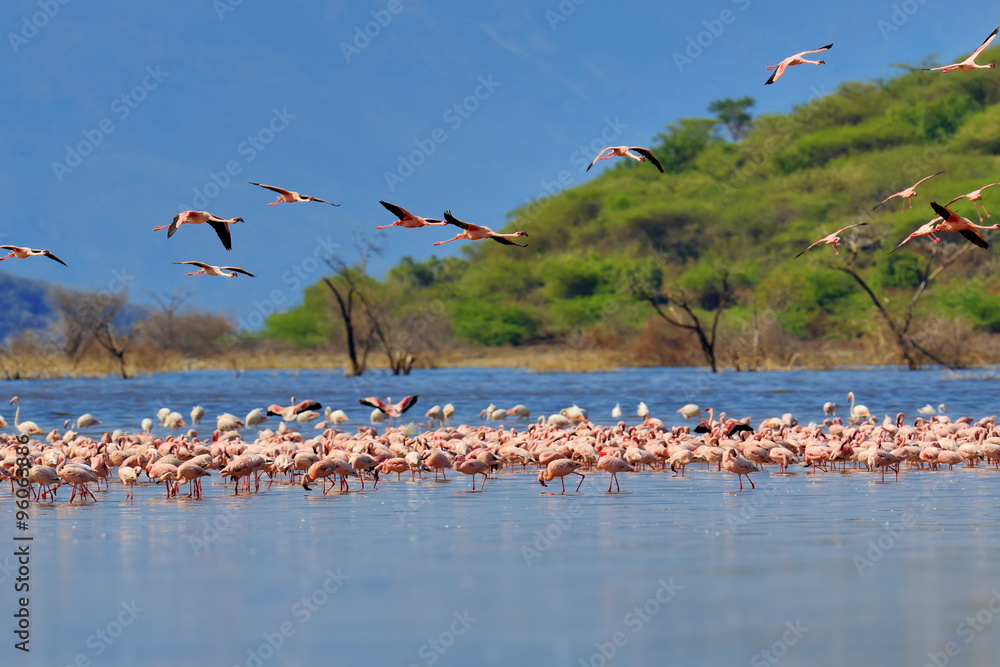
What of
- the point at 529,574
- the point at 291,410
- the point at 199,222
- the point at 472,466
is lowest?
the point at 529,574

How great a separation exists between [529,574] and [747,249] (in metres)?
73.3

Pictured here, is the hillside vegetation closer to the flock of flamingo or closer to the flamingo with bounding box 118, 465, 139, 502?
the flock of flamingo

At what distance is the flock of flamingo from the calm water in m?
0.28

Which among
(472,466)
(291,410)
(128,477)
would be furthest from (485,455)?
(291,410)

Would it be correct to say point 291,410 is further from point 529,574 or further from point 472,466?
point 529,574

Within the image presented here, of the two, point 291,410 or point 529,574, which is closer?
point 529,574

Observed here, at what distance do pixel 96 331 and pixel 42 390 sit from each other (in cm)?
840

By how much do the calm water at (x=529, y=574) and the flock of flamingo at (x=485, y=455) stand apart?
0.93 feet

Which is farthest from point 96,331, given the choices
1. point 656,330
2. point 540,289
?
point 540,289

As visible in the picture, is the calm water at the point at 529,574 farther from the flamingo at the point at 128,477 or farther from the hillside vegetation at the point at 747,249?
the hillside vegetation at the point at 747,249

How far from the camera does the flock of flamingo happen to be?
12703 millimetres

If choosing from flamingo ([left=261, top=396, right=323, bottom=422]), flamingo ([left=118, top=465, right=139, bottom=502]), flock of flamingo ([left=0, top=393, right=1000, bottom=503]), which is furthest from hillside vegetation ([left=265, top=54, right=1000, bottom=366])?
flamingo ([left=118, top=465, right=139, bottom=502])

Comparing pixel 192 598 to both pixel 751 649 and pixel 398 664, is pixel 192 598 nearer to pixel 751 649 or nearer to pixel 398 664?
pixel 398 664

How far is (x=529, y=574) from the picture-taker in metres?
8.07
